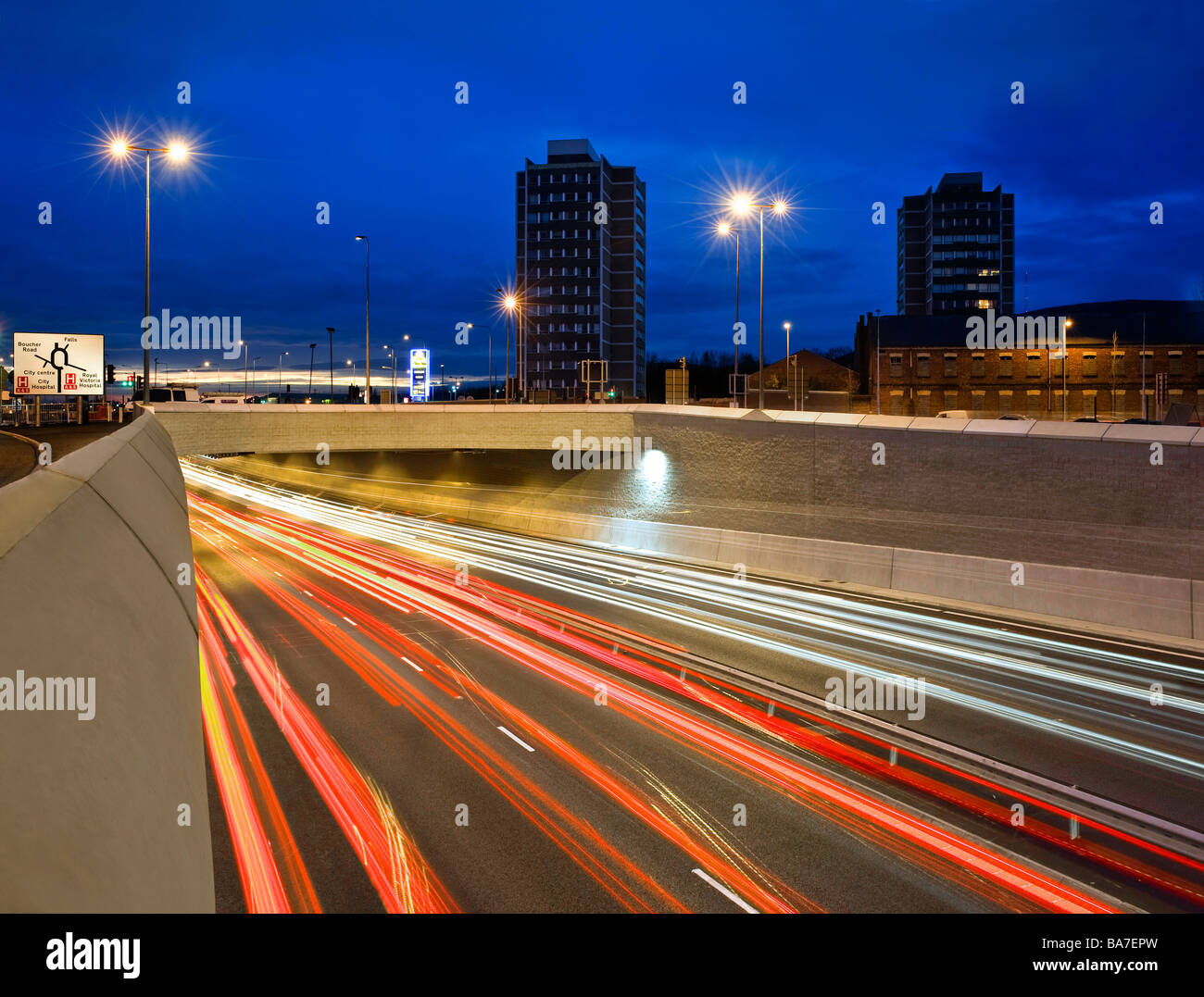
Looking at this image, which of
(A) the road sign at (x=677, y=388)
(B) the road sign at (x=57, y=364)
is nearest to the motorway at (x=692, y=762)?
(B) the road sign at (x=57, y=364)

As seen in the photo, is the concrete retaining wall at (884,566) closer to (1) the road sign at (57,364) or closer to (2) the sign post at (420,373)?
(1) the road sign at (57,364)

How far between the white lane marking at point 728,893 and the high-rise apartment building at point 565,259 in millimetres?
131928

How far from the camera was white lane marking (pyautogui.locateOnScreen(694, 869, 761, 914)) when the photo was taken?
28.4 feet

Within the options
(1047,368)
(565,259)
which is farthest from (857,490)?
(565,259)

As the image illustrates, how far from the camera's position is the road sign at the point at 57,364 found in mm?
27562

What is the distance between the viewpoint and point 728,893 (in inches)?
356

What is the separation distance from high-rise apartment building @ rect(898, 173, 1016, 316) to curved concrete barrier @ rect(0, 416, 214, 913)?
167 metres

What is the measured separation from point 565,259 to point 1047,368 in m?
87.1

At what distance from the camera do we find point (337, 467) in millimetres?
69062

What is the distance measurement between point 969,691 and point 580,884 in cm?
1019

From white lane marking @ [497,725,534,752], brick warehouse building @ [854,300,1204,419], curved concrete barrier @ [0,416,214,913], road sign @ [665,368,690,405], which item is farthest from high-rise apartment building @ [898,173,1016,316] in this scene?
curved concrete barrier @ [0,416,214,913]

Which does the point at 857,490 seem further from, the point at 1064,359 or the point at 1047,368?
the point at 1047,368

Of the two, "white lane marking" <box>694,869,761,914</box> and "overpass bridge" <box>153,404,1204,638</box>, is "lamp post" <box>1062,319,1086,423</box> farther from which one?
"white lane marking" <box>694,869,761,914</box>

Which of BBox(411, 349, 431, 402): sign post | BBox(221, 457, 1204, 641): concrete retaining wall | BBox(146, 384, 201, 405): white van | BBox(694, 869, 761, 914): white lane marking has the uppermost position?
BBox(411, 349, 431, 402): sign post
